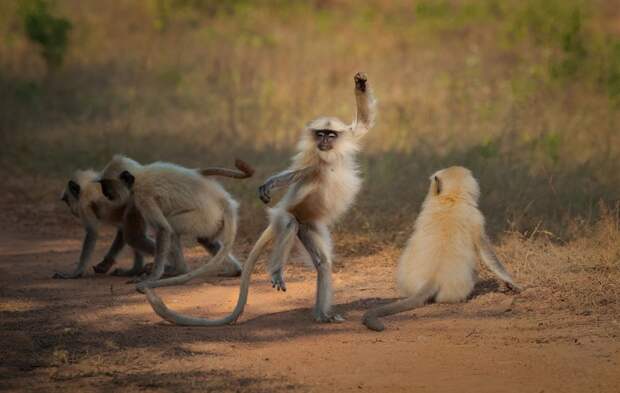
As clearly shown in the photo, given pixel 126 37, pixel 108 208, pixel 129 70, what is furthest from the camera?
pixel 126 37

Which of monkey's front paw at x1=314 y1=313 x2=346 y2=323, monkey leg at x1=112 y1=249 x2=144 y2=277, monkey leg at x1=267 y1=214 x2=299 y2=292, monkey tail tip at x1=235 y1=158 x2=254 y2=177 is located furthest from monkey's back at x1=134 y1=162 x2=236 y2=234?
monkey's front paw at x1=314 y1=313 x2=346 y2=323

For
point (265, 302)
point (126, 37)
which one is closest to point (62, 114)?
point (126, 37)

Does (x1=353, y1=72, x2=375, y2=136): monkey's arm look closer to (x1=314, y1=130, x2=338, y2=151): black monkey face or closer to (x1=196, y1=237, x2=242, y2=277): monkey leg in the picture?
(x1=314, y1=130, x2=338, y2=151): black monkey face

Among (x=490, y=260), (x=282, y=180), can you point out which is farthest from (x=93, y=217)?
(x=490, y=260)

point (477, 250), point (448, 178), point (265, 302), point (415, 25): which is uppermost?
point (415, 25)

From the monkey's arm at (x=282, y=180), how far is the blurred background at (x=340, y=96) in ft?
7.22

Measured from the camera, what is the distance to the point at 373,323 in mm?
6258

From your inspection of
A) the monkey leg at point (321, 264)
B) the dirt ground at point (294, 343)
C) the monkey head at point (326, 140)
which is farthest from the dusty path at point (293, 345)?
the monkey head at point (326, 140)

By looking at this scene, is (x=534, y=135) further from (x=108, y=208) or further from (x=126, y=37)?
(x=126, y=37)

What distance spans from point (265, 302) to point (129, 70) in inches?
402

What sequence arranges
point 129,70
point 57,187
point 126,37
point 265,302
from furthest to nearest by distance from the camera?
point 126,37 → point 129,70 → point 57,187 → point 265,302

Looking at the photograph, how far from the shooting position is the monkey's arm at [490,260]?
22.3 feet

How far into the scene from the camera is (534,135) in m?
11.7

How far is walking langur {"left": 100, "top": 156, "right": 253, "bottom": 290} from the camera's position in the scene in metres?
7.81
